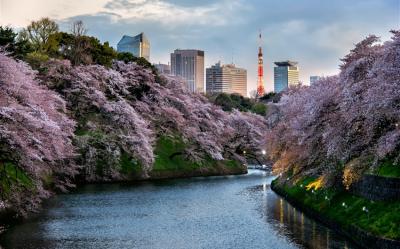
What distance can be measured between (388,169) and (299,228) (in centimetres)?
634

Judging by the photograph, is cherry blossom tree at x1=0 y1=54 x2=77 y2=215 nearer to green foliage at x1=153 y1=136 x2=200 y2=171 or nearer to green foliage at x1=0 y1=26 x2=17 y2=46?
green foliage at x1=0 y1=26 x2=17 y2=46

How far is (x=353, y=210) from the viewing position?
31031mm

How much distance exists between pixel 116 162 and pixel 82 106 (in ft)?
28.3

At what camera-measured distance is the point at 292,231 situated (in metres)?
31.5

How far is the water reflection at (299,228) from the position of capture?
28078 mm

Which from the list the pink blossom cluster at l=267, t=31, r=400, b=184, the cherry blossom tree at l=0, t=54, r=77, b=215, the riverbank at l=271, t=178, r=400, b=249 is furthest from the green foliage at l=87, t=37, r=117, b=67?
the cherry blossom tree at l=0, t=54, r=77, b=215

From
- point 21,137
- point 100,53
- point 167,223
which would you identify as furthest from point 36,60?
point 21,137

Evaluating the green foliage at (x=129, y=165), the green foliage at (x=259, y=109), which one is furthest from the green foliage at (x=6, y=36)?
the green foliage at (x=259, y=109)

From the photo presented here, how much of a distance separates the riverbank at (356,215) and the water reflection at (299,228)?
594 mm

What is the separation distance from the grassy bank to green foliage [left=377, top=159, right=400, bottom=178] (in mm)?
1518

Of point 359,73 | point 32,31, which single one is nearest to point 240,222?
point 359,73

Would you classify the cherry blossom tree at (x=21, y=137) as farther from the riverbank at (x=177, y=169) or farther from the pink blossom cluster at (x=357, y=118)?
the riverbank at (x=177, y=169)

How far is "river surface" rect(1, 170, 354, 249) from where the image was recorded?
2772 centimetres

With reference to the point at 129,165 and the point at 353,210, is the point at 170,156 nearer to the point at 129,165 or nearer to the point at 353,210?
the point at 129,165
